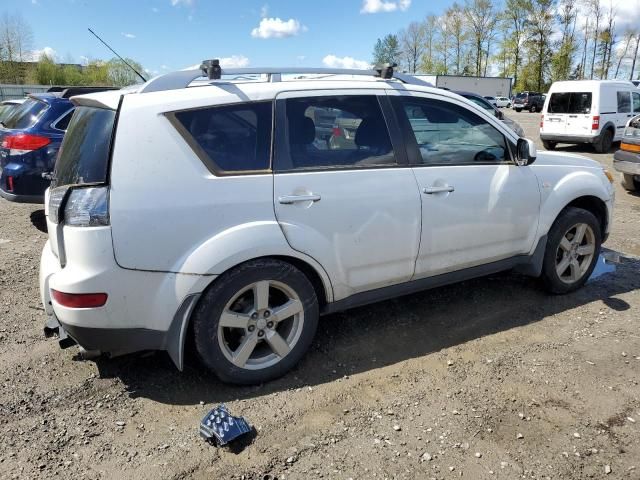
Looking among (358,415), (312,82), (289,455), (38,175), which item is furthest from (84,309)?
(38,175)

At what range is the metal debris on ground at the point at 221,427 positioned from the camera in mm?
2602

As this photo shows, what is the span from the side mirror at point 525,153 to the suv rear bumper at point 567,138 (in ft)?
42.2

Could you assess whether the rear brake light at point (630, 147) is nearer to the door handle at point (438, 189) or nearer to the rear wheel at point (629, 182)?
the rear wheel at point (629, 182)

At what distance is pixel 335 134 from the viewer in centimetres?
326

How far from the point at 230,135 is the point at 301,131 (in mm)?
453

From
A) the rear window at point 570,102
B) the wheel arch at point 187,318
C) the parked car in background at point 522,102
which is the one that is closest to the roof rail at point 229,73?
the wheel arch at point 187,318

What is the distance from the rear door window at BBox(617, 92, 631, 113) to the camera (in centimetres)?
1570

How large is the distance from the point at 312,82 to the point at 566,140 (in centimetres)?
1461

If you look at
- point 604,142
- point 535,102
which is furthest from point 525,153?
point 535,102

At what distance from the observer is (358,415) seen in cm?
284

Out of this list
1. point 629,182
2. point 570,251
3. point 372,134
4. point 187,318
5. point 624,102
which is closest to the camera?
point 187,318

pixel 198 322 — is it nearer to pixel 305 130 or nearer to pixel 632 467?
pixel 305 130

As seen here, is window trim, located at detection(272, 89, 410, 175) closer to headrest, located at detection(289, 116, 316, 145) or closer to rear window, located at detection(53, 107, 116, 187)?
headrest, located at detection(289, 116, 316, 145)

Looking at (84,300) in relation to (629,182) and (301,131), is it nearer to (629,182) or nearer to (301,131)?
(301,131)
